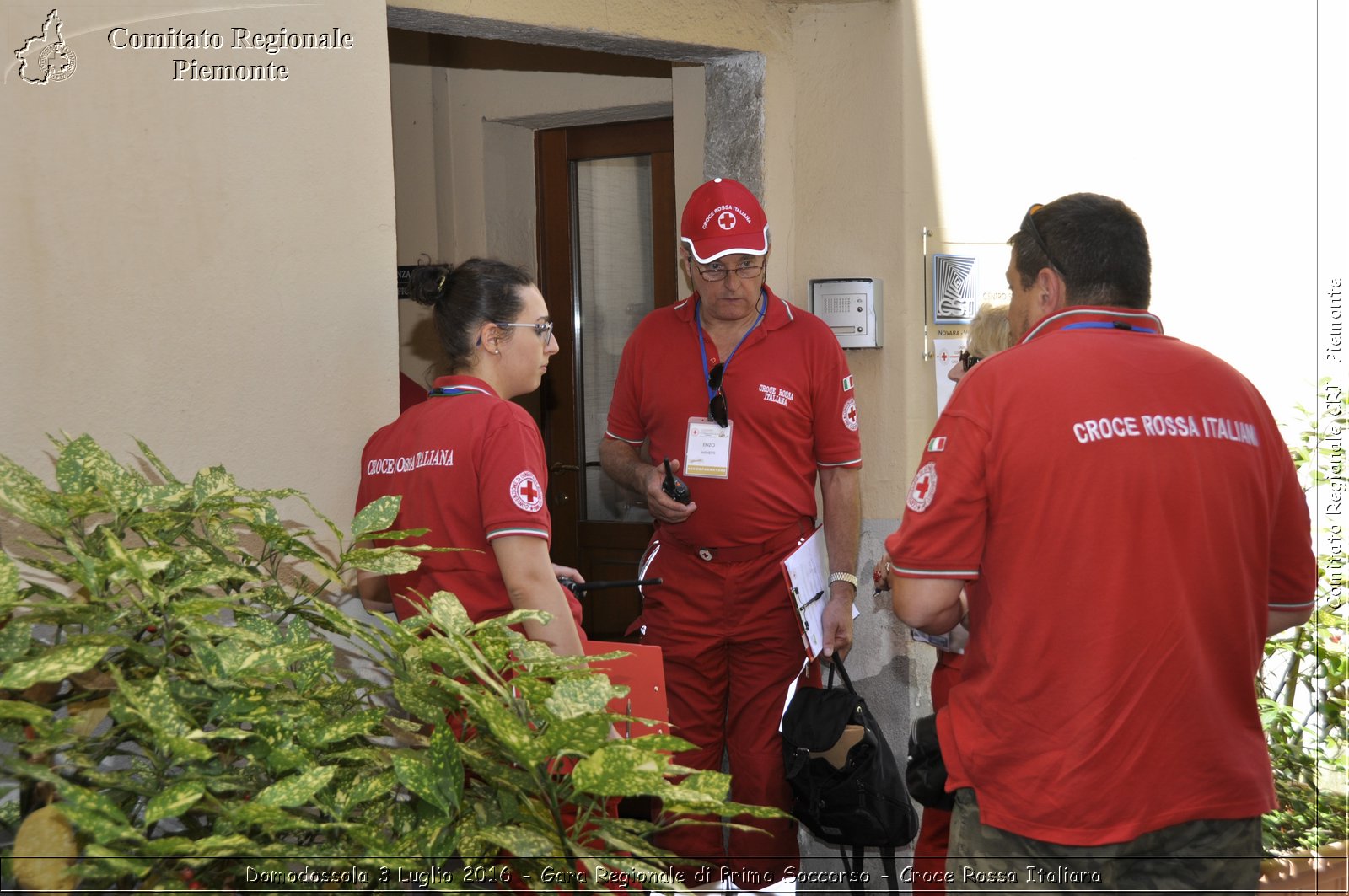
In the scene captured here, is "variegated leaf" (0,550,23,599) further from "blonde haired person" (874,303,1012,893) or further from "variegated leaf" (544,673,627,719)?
"blonde haired person" (874,303,1012,893)

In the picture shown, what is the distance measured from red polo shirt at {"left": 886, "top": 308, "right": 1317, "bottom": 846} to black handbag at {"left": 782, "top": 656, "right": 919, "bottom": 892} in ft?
3.40

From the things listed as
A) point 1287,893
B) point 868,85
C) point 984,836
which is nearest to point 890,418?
point 868,85

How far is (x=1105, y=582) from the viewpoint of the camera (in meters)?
1.98

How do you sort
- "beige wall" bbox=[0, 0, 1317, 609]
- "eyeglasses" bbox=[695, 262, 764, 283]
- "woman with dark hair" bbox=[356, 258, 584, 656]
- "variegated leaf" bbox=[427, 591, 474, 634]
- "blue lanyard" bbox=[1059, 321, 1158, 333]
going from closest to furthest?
"variegated leaf" bbox=[427, 591, 474, 634] → "blue lanyard" bbox=[1059, 321, 1158, 333] → "woman with dark hair" bbox=[356, 258, 584, 656] → "beige wall" bbox=[0, 0, 1317, 609] → "eyeglasses" bbox=[695, 262, 764, 283]

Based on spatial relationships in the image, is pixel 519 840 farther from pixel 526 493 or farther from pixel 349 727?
pixel 526 493

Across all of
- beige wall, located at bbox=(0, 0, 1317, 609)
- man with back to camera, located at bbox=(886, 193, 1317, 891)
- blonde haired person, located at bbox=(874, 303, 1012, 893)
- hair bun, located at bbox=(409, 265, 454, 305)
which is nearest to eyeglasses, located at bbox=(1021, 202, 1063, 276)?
man with back to camera, located at bbox=(886, 193, 1317, 891)

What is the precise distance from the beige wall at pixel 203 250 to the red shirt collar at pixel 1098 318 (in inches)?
67.9

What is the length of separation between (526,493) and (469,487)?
13 centimetres

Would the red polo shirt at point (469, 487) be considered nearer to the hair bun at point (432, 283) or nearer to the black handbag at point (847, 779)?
the hair bun at point (432, 283)

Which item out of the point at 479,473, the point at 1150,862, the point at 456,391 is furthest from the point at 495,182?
the point at 1150,862

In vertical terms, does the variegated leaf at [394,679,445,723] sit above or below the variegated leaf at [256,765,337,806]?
above

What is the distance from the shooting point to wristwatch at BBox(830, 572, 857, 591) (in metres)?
3.64

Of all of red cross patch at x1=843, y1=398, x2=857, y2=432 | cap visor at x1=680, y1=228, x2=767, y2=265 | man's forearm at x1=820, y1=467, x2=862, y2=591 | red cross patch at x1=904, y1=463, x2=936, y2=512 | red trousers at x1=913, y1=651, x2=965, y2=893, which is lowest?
red trousers at x1=913, y1=651, x2=965, y2=893

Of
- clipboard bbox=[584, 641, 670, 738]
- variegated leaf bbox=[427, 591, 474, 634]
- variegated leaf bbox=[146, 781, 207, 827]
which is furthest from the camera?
clipboard bbox=[584, 641, 670, 738]
